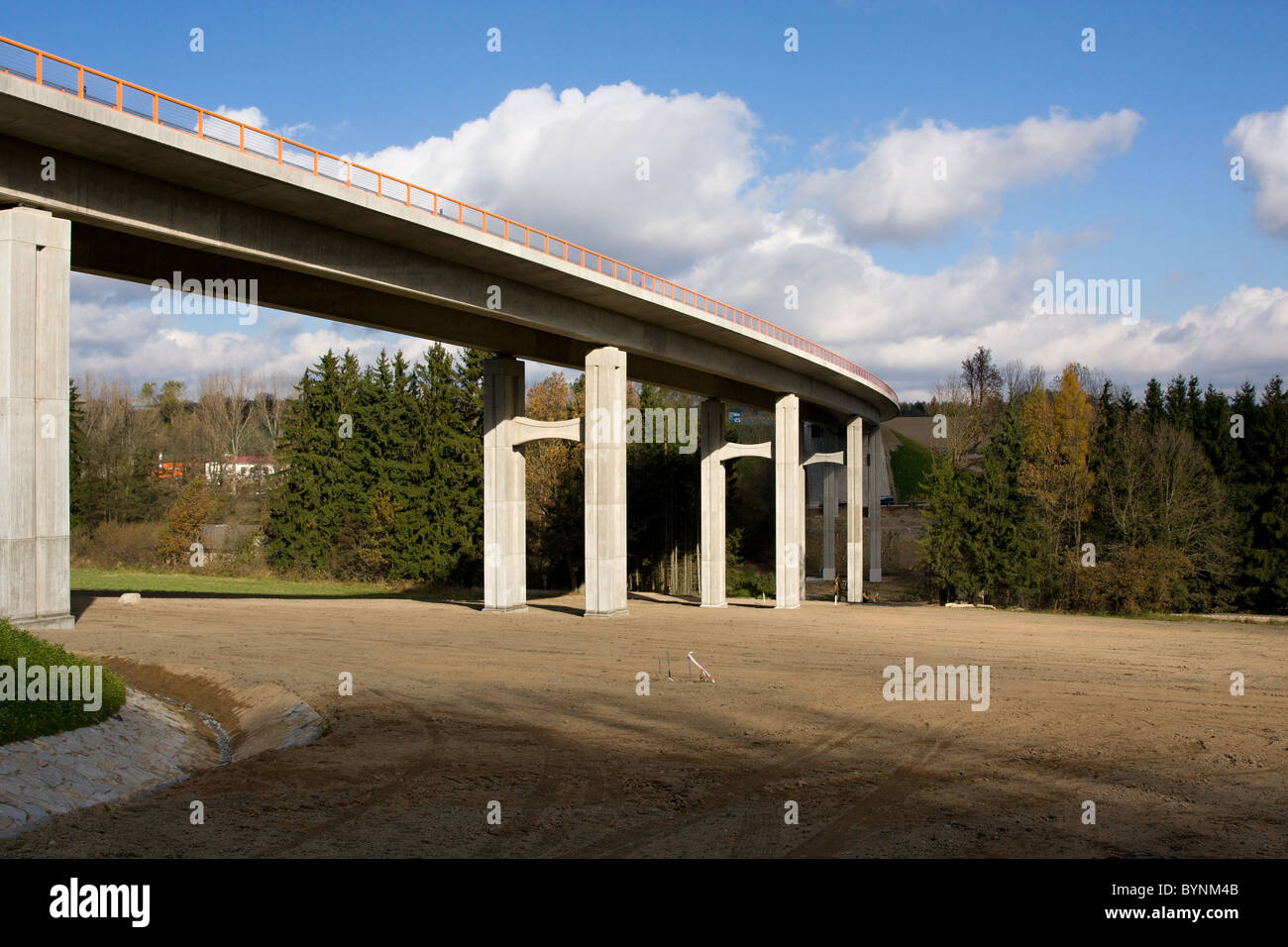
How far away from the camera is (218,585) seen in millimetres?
48125

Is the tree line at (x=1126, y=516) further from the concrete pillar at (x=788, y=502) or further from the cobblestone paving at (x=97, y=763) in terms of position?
the cobblestone paving at (x=97, y=763)

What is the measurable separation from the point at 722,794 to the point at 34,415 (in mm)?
17981

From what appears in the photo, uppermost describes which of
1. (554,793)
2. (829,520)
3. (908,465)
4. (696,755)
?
(908,465)

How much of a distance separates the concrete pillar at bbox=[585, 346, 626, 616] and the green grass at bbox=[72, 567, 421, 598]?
57.9 feet

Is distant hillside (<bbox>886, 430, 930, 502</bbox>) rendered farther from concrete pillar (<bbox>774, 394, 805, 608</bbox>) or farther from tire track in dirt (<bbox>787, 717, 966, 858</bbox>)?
tire track in dirt (<bbox>787, 717, 966, 858</bbox>)

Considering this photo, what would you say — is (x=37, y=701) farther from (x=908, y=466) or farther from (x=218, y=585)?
(x=908, y=466)

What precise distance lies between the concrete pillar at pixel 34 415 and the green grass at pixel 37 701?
388cm

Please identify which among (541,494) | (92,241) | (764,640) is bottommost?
(764,640)

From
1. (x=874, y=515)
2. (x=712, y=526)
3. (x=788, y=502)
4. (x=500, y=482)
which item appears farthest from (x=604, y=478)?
(x=874, y=515)

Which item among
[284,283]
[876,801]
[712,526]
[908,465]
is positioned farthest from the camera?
[908,465]

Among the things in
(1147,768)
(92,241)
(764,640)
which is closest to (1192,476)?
(764,640)
